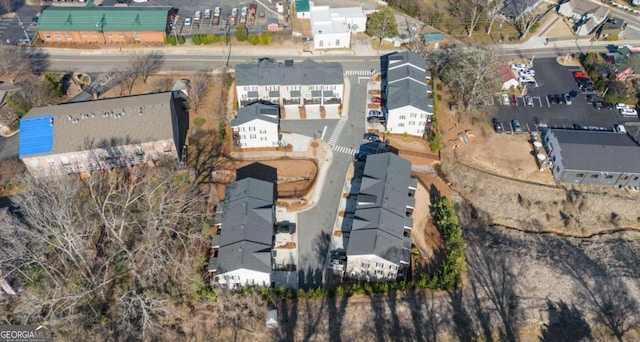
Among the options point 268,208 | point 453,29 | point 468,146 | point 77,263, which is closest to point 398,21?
point 453,29

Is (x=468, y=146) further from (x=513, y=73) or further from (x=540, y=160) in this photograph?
(x=513, y=73)

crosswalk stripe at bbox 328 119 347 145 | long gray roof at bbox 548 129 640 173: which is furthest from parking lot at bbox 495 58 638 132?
crosswalk stripe at bbox 328 119 347 145

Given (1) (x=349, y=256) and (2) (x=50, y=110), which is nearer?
(1) (x=349, y=256)

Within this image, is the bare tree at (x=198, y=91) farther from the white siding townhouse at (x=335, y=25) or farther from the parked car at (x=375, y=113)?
the parked car at (x=375, y=113)

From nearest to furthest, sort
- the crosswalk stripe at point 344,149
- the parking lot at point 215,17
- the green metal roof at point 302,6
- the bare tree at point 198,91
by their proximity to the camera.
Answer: the crosswalk stripe at point 344,149 < the bare tree at point 198,91 < the parking lot at point 215,17 < the green metal roof at point 302,6

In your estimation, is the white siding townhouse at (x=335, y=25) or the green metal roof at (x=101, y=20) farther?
the white siding townhouse at (x=335, y=25)

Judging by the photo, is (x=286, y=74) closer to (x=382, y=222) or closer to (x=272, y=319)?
(x=382, y=222)

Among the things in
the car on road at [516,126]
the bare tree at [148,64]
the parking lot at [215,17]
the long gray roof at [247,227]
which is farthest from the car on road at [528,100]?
the bare tree at [148,64]
